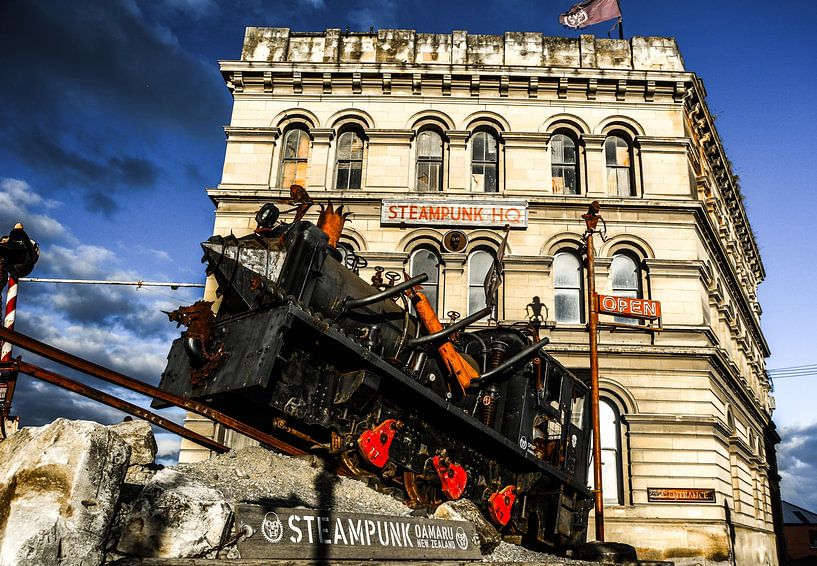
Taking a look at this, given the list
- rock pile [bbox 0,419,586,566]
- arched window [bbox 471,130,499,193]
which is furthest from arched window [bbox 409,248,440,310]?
rock pile [bbox 0,419,586,566]

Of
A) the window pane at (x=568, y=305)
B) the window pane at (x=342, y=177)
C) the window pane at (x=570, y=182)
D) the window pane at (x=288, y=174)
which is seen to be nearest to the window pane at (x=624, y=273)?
the window pane at (x=568, y=305)

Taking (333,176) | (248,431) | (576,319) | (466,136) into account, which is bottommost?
(248,431)

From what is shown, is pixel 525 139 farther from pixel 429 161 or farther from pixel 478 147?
pixel 429 161

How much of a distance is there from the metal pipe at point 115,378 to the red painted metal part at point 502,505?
369 cm

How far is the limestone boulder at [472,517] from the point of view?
8.22m

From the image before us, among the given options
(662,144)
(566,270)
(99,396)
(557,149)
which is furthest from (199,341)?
(662,144)

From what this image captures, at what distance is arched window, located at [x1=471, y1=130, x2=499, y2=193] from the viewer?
2053cm

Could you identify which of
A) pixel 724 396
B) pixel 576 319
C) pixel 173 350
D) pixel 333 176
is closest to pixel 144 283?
pixel 333 176

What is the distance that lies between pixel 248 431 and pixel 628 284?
14.2 metres

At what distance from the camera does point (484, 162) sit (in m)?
20.8

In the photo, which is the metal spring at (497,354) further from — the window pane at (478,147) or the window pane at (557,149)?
the window pane at (557,149)

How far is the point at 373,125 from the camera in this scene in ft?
68.0

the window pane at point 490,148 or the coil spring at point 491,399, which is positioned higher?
the window pane at point 490,148

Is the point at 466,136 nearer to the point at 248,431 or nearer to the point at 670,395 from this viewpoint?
the point at 670,395
